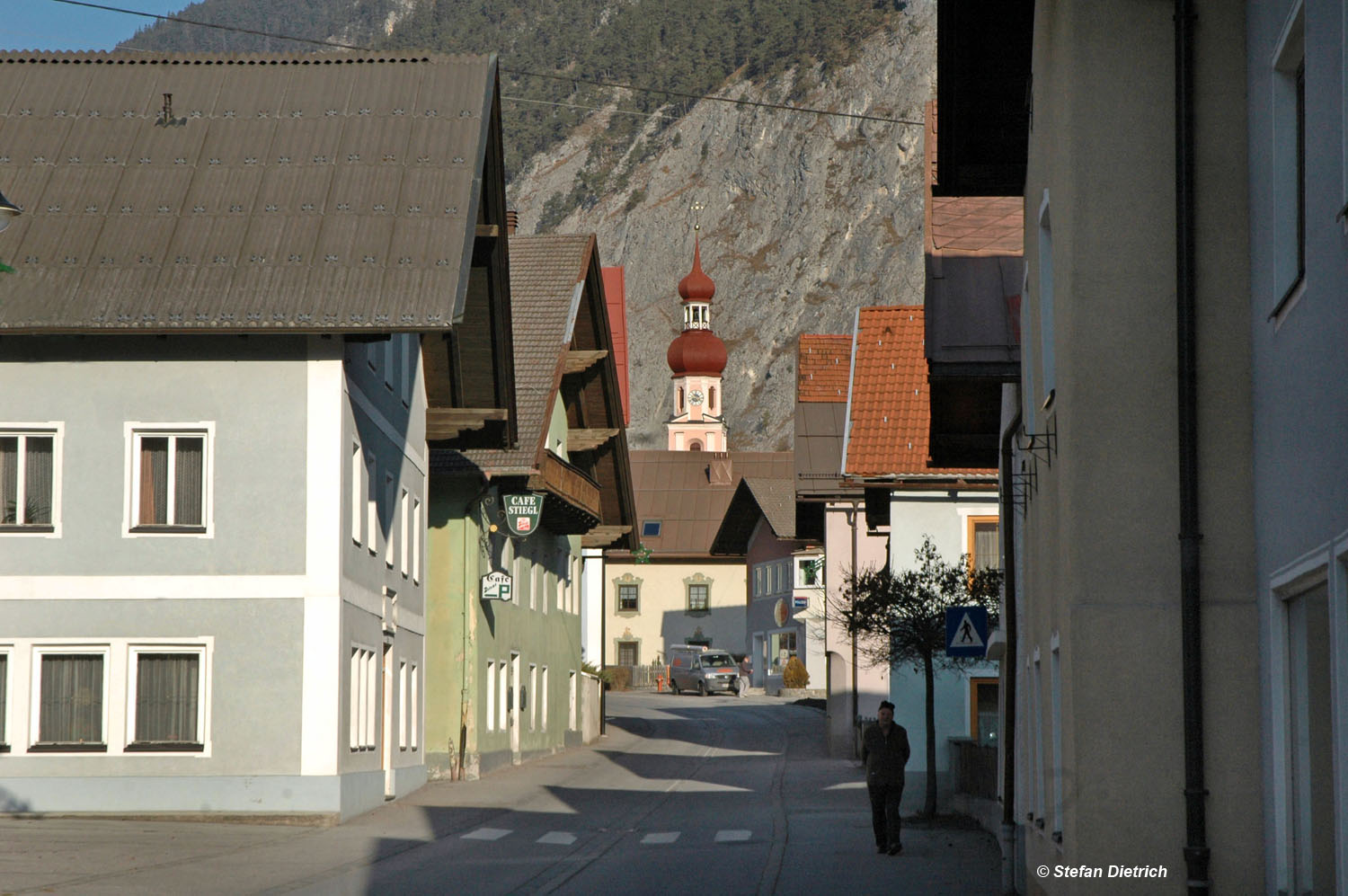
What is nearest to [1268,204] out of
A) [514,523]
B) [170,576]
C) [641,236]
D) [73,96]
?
[170,576]

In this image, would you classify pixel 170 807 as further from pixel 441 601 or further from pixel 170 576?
pixel 441 601

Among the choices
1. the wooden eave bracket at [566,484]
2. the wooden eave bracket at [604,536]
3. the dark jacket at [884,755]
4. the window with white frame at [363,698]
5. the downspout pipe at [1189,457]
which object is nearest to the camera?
the downspout pipe at [1189,457]

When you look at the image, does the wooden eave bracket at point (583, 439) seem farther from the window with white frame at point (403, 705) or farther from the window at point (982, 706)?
the window with white frame at point (403, 705)

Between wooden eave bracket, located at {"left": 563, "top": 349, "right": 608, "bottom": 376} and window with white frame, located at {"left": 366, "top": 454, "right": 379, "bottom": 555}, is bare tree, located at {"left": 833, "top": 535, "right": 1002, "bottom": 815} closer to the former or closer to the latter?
window with white frame, located at {"left": 366, "top": 454, "right": 379, "bottom": 555}

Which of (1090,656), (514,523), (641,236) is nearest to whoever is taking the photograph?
(1090,656)

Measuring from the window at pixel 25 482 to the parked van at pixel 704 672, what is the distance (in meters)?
52.1

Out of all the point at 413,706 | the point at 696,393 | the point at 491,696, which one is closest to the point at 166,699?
the point at 413,706

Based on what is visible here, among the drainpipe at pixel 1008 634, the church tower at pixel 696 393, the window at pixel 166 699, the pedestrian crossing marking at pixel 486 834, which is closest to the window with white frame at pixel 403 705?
the pedestrian crossing marking at pixel 486 834

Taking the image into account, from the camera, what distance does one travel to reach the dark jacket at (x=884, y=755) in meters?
18.6

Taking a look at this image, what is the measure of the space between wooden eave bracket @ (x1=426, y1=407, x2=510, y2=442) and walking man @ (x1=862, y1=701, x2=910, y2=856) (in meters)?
9.71

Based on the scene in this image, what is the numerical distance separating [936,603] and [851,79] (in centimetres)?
17963

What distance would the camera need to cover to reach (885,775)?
731 inches

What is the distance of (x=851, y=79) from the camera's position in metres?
198

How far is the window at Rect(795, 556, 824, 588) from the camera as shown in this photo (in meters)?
50.5
